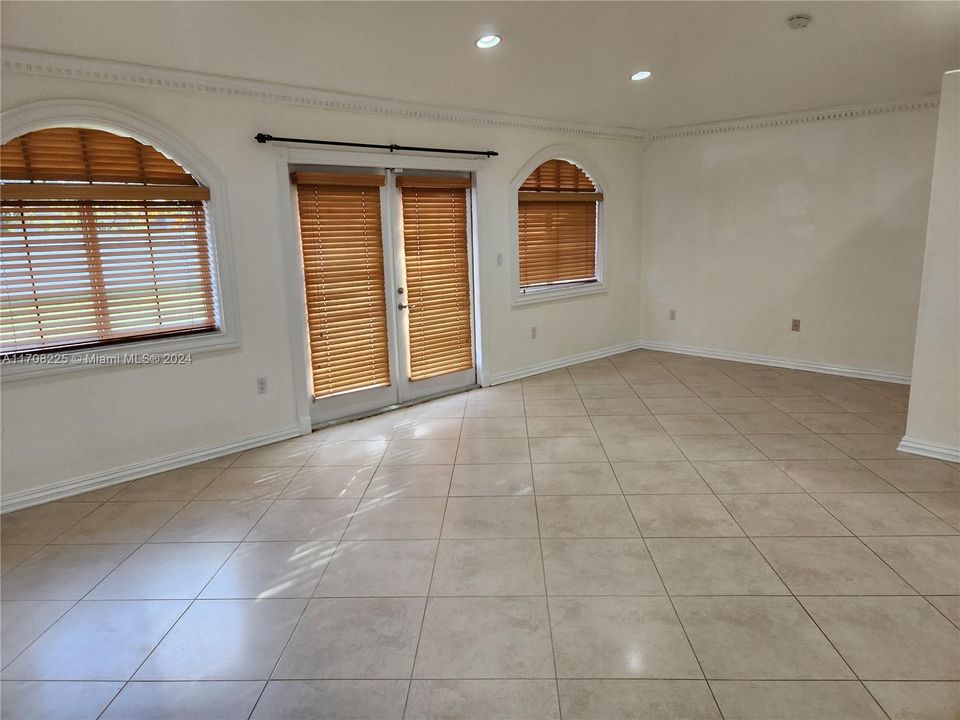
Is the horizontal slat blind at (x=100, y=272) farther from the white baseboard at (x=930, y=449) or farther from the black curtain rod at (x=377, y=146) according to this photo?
the white baseboard at (x=930, y=449)

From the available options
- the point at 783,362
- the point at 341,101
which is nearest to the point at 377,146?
the point at 341,101

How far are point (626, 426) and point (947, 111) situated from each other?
2.65 m

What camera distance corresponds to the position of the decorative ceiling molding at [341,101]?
3.01m

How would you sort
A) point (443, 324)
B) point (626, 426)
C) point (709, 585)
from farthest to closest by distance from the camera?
point (443, 324) → point (626, 426) → point (709, 585)

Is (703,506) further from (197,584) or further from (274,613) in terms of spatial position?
(197,584)

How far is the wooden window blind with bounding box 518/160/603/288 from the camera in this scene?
5578 millimetres

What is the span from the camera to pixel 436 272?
4.96m

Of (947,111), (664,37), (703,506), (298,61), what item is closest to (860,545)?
(703,506)

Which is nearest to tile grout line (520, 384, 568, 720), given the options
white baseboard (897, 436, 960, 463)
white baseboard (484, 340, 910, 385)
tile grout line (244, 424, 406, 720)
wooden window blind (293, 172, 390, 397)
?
tile grout line (244, 424, 406, 720)

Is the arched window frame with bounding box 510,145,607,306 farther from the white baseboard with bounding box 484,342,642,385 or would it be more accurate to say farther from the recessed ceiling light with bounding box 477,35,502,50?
the recessed ceiling light with bounding box 477,35,502,50

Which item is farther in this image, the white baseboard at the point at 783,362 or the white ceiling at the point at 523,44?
the white baseboard at the point at 783,362

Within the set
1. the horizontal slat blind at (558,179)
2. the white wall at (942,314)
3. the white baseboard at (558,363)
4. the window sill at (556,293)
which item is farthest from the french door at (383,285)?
the white wall at (942,314)

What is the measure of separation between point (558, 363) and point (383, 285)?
86.7 inches

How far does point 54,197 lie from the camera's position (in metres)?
3.10
